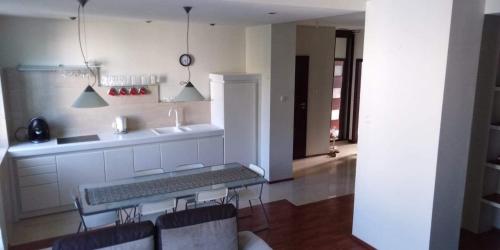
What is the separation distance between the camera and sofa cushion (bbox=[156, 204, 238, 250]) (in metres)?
2.43

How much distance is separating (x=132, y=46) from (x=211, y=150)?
188 cm

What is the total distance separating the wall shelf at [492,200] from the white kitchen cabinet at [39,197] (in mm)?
4960

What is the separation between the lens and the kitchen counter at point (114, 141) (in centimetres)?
423

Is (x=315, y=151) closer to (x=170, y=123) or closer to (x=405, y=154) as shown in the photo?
(x=170, y=123)

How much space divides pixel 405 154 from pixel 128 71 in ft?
12.6

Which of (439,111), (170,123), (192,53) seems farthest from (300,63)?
(439,111)

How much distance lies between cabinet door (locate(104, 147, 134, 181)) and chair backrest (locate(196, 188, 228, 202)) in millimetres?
1749

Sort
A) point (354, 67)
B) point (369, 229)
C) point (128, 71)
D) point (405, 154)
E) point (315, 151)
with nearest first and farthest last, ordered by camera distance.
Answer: point (405, 154)
point (369, 229)
point (128, 71)
point (315, 151)
point (354, 67)

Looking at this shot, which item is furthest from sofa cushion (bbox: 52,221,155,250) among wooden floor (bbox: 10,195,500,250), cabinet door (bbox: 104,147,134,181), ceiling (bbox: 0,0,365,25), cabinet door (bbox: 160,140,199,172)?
cabinet door (bbox: 160,140,199,172)

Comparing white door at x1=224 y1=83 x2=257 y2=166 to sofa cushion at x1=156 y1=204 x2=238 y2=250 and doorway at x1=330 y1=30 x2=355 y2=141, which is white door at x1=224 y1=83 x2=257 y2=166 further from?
sofa cushion at x1=156 y1=204 x2=238 y2=250

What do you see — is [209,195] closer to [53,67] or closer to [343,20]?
[53,67]

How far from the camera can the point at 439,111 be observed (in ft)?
9.39

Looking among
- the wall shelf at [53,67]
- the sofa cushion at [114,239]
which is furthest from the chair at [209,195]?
the wall shelf at [53,67]

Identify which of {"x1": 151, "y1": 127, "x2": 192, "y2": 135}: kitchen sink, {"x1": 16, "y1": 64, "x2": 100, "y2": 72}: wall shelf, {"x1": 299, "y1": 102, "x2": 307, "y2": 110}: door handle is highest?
{"x1": 16, "y1": 64, "x2": 100, "y2": 72}: wall shelf
